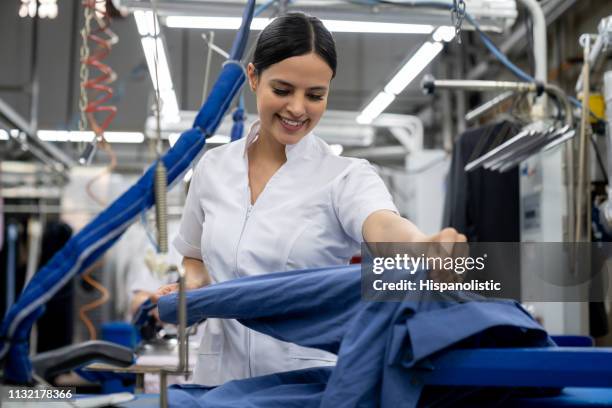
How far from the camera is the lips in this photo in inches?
53.3

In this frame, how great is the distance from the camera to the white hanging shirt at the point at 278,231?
134 centimetres

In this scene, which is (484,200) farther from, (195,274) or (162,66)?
(195,274)

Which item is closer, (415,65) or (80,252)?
(80,252)

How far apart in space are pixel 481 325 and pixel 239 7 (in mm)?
1774

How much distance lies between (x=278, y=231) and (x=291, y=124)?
195 millimetres

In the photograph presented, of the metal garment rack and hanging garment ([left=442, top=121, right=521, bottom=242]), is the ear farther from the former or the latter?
hanging garment ([left=442, top=121, right=521, bottom=242])

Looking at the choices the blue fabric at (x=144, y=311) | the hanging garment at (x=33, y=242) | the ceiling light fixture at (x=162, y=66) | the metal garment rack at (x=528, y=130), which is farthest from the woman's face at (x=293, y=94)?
the hanging garment at (x=33, y=242)

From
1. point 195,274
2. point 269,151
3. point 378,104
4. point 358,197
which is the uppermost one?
point 378,104

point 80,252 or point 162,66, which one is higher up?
point 162,66

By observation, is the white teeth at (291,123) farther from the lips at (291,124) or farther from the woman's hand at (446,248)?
the woman's hand at (446,248)

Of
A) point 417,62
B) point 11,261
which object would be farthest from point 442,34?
point 11,261

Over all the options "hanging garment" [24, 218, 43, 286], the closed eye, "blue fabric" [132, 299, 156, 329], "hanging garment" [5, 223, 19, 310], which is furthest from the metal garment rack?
"hanging garment" [5, 223, 19, 310]

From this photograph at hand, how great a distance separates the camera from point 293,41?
1.32m

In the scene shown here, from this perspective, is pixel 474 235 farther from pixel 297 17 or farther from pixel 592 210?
pixel 297 17
